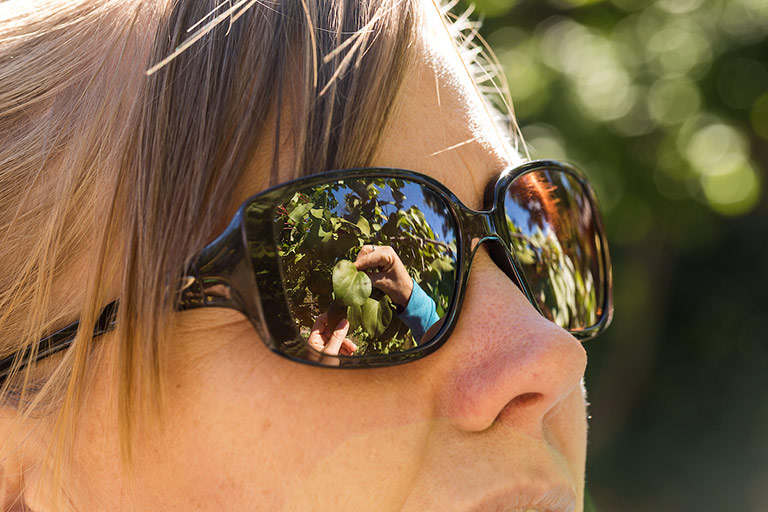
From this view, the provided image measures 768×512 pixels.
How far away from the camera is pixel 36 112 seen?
→ 139cm

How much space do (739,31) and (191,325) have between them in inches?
192

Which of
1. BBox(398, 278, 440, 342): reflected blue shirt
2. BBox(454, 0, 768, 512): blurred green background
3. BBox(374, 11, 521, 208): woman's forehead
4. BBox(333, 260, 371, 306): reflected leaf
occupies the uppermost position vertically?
BBox(374, 11, 521, 208): woman's forehead

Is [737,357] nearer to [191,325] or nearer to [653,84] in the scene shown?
[653,84]

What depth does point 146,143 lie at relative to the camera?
1.23m

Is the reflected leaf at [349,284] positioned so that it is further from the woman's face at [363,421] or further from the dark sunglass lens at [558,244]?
the dark sunglass lens at [558,244]

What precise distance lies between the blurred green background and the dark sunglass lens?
3008mm

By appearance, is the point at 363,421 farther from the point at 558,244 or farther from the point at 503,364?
the point at 558,244

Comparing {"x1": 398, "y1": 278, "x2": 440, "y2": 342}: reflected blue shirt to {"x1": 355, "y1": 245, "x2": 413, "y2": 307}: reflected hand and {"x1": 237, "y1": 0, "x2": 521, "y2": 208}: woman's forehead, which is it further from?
{"x1": 237, "y1": 0, "x2": 521, "y2": 208}: woman's forehead

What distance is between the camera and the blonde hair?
3.94 ft

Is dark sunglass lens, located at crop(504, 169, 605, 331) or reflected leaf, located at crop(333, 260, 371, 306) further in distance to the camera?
dark sunglass lens, located at crop(504, 169, 605, 331)

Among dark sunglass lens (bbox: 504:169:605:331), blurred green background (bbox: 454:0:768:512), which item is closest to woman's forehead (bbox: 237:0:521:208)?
dark sunglass lens (bbox: 504:169:605:331)

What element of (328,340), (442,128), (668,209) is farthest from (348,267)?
(668,209)

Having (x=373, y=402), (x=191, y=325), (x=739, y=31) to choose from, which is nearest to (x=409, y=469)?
(x=373, y=402)

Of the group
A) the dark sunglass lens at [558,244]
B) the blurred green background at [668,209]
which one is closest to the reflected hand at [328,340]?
the dark sunglass lens at [558,244]
